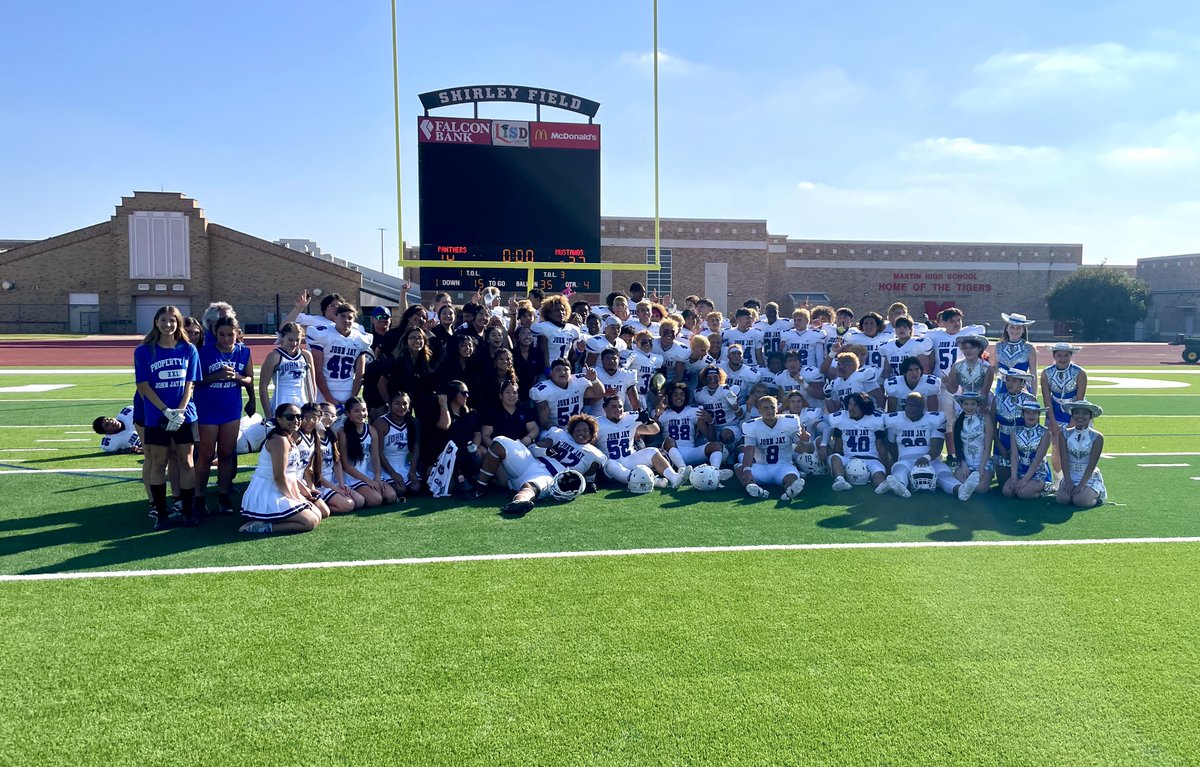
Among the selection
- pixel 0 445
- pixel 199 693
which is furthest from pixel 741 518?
pixel 0 445

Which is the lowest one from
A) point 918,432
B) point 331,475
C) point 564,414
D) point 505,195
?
point 331,475

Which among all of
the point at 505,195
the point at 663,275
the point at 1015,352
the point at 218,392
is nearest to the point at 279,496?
the point at 218,392

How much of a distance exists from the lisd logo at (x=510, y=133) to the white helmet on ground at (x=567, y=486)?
34.3ft

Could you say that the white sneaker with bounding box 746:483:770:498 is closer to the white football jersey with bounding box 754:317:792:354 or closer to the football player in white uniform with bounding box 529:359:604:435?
the football player in white uniform with bounding box 529:359:604:435

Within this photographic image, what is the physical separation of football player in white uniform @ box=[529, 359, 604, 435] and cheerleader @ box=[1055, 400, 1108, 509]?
4242 millimetres

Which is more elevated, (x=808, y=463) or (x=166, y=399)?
(x=166, y=399)

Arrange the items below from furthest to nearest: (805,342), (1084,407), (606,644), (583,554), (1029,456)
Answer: (805,342) → (1029,456) → (1084,407) → (583,554) → (606,644)

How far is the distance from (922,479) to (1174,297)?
2327 inches

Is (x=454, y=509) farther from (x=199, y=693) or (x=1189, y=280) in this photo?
(x=1189, y=280)

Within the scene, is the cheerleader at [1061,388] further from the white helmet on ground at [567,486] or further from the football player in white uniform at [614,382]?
the white helmet on ground at [567,486]

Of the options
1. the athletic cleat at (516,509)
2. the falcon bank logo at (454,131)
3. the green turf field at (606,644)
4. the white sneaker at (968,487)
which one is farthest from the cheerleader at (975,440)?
the falcon bank logo at (454,131)

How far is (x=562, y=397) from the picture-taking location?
7.61 metres

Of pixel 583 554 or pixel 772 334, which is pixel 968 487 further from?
pixel 583 554

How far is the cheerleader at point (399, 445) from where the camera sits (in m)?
6.96
